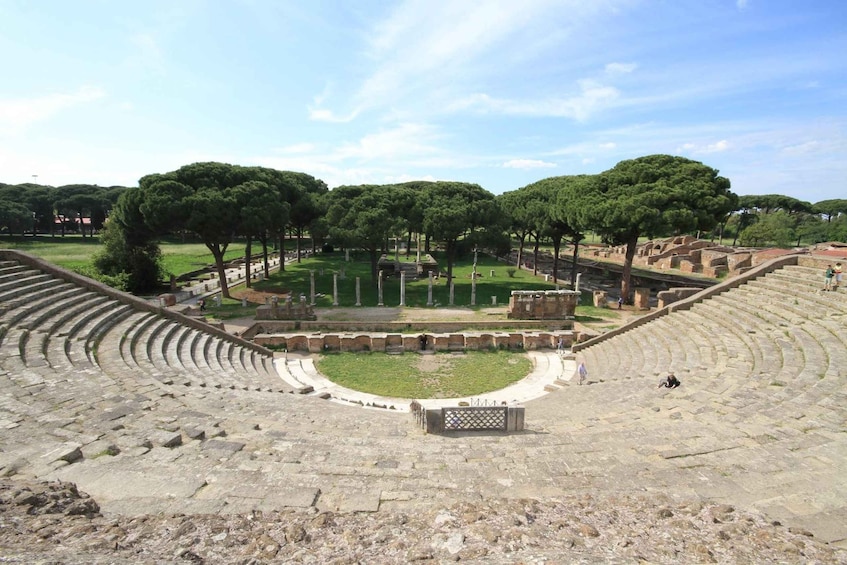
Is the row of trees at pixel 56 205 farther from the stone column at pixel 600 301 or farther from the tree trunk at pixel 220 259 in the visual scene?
the stone column at pixel 600 301

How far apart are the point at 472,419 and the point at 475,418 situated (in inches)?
3.0

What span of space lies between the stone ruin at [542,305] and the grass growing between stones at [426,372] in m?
4.46

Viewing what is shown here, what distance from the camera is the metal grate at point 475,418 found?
390 inches

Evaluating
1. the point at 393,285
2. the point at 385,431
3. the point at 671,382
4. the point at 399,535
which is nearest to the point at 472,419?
the point at 385,431

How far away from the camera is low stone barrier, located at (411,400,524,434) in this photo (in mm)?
9734

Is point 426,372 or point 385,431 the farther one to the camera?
point 426,372

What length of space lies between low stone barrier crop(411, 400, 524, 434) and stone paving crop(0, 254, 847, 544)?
0.29 m

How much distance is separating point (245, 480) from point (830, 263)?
22972mm

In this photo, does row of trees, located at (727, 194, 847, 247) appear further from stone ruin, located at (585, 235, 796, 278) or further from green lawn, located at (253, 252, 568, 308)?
green lawn, located at (253, 252, 568, 308)

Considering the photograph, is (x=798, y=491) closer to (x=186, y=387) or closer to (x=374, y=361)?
→ (x=186, y=387)

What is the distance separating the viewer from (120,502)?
17.1ft

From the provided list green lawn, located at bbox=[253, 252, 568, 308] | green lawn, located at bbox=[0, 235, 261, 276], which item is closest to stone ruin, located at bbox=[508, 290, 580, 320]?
green lawn, located at bbox=[253, 252, 568, 308]

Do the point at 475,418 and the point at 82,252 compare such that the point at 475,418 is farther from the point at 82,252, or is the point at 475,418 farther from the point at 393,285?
the point at 82,252

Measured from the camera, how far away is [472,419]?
10.1 meters
